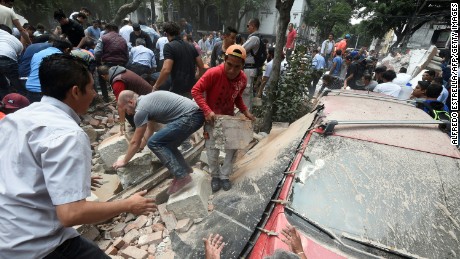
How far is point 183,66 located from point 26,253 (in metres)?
3.13

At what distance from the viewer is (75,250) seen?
4.65ft

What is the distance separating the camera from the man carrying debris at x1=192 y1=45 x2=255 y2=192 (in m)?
2.49

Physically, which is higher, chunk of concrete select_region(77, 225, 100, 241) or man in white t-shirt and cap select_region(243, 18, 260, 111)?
man in white t-shirt and cap select_region(243, 18, 260, 111)

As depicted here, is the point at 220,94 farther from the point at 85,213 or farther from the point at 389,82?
the point at 389,82

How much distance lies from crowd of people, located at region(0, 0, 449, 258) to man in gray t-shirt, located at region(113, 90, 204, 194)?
0.01m

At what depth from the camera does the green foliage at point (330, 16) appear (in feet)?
96.2

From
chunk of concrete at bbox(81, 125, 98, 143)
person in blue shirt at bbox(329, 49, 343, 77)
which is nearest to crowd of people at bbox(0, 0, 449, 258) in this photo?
chunk of concrete at bbox(81, 125, 98, 143)

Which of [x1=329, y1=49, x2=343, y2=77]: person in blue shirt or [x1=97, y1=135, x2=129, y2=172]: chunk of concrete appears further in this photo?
[x1=329, y1=49, x2=343, y2=77]: person in blue shirt

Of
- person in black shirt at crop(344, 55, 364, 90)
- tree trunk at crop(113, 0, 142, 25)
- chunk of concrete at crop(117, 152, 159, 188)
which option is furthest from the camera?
tree trunk at crop(113, 0, 142, 25)

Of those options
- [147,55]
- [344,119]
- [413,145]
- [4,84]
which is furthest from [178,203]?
[4,84]

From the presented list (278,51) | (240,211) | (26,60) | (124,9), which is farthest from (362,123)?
(124,9)

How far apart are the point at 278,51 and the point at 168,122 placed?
245cm

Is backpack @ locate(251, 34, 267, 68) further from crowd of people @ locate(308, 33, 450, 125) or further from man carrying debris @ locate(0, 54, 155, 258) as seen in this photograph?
man carrying debris @ locate(0, 54, 155, 258)

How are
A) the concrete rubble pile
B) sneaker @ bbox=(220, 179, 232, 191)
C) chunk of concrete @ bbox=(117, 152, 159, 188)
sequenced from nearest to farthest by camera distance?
the concrete rubble pile
sneaker @ bbox=(220, 179, 232, 191)
chunk of concrete @ bbox=(117, 152, 159, 188)
